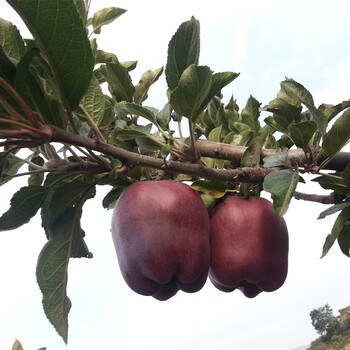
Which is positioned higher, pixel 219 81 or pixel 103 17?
pixel 103 17

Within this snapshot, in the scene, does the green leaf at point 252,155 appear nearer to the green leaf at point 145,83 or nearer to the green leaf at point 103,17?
the green leaf at point 145,83

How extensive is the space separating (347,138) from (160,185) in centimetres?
26

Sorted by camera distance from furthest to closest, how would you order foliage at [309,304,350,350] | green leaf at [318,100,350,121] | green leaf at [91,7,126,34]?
foliage at [309,304,350,350] → green leaf at [91,7,126,34] → green leaf at [318,100,350,121]

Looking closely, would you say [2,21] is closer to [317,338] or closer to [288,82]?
[288,82]

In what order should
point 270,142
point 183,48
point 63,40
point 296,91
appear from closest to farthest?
1. point 63,40
2. point 183,48
3. point 296,91
4. point 270,142

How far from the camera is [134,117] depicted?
803 millimetres

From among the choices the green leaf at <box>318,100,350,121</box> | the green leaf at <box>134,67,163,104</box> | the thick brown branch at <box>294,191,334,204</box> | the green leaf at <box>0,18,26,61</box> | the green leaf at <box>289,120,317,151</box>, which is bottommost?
the thick brown branch at <box>294,191,334,204</box>

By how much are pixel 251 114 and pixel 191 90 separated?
0.33 meters

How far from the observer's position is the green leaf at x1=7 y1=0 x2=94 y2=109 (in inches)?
18.1

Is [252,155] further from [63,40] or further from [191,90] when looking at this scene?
[63,40]

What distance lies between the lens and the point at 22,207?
25.3 inches

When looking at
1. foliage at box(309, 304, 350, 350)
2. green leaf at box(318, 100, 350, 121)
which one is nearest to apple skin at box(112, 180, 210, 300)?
green leaf at box(318, 100, 350, 121)

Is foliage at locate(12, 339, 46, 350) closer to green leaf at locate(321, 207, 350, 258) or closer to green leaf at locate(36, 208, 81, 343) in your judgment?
green leaf at locate(36, 208, 81, 343)

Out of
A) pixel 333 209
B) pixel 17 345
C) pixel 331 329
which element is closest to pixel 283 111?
pixel 333 209
